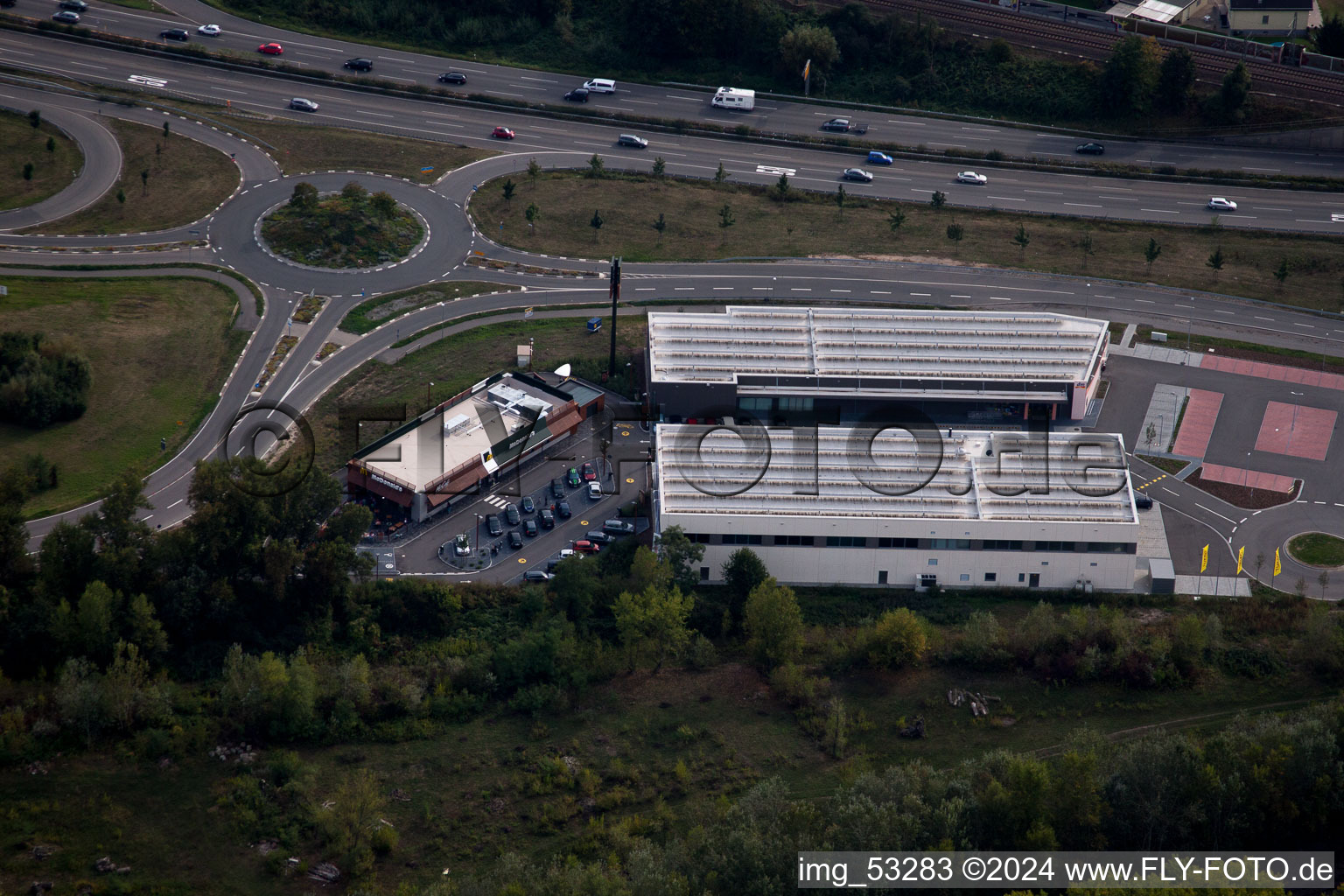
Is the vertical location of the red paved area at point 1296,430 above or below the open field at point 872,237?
below

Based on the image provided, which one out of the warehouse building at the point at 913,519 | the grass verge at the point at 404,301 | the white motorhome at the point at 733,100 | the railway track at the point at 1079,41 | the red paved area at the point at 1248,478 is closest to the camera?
the warehouse building at the point at 913,519

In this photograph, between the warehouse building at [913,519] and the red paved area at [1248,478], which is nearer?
the warehouse building at [913,519]

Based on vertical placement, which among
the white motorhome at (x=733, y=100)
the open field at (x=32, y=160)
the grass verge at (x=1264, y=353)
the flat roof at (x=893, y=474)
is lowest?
the flat roof at (x=893, y=474)

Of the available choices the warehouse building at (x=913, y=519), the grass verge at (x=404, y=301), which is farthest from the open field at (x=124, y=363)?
the warehouse building at (x=913, y=519)

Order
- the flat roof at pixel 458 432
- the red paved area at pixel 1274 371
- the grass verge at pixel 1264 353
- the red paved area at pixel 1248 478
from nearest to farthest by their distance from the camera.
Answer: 1. the flat roof at pixel 458 432
2. the red paved area at pixel 1248 478
3. the red paved area at pixel 1274 371
4. the grass verge at pixel 1264 353

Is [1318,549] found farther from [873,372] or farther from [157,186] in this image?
[157,186]

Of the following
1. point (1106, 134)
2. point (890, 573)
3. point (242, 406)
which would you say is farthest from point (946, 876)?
point (1106, 134)

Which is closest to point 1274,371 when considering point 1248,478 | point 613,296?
point 1248,478

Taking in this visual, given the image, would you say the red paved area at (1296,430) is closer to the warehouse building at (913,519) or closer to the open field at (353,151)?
the warehouse building at (913,519)
